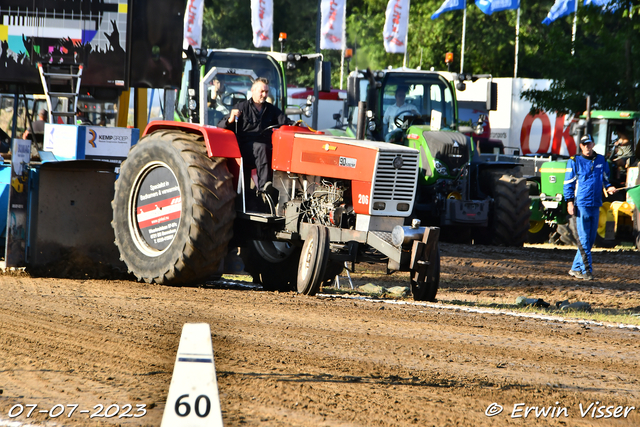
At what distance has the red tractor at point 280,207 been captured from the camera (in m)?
7.64

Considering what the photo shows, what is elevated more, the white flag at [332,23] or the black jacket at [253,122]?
the white flag at [332,23]

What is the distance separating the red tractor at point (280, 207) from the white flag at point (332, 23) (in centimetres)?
1794

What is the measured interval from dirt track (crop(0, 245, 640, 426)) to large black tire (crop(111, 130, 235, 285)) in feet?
0.82

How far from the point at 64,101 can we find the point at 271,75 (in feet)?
10.0

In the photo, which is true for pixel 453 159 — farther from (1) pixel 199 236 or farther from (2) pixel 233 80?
(1) pixel 199 236

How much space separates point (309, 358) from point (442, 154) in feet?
30.0

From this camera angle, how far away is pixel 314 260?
7.54 meters

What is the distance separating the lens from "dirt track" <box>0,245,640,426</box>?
414 centimetres

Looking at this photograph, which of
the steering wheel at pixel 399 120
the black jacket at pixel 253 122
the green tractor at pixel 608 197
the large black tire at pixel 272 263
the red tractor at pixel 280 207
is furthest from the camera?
the green tractor at pixel 608 197

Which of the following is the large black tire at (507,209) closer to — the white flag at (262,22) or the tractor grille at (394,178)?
the tractor grille at (394,178)

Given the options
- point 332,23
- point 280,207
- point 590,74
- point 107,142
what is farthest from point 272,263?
point 332,23

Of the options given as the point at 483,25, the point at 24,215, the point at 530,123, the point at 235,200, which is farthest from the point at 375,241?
the point at 483,25

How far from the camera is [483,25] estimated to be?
33.0 m

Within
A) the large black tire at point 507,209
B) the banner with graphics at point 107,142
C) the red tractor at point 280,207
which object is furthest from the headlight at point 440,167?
the red tractor at point 280,207
